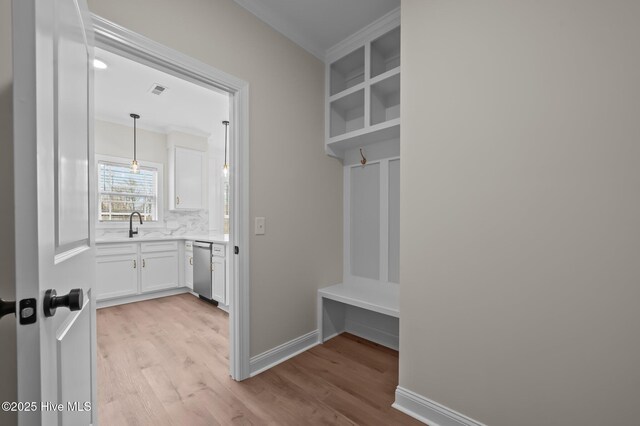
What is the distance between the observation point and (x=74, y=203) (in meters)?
0.90

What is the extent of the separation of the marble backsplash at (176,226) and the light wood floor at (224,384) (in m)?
1.95

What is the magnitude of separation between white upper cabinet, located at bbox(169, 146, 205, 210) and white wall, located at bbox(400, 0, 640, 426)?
4.06 m

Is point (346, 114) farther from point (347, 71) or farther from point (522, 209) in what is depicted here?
point (522, 209)

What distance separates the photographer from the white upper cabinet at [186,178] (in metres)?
4.55

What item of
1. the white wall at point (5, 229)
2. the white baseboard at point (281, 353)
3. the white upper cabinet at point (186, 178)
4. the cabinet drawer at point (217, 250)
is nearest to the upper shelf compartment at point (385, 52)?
the white wall at point (5, 229)

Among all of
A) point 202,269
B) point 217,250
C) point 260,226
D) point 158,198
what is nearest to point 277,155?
point 260,226

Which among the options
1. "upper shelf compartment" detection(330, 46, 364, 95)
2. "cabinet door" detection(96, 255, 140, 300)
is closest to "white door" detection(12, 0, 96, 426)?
"upper shelf compartment" detection(330, 46, 364, 95)

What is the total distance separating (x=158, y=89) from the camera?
10.5ft

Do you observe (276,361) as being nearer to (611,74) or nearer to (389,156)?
(389,156)

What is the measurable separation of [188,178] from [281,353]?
11.8 feet

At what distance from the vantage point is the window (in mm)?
4131

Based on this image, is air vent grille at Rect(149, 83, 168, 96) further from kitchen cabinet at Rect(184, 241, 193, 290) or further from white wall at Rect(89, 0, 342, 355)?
kitchen cabinet at Rect(184, 241, 193, 290)

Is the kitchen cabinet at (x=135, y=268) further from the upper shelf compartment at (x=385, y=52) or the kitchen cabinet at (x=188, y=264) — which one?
the upper shelf compartment at (x=385, y=52)

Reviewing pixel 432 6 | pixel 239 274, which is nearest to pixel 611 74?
pixel 432 6
